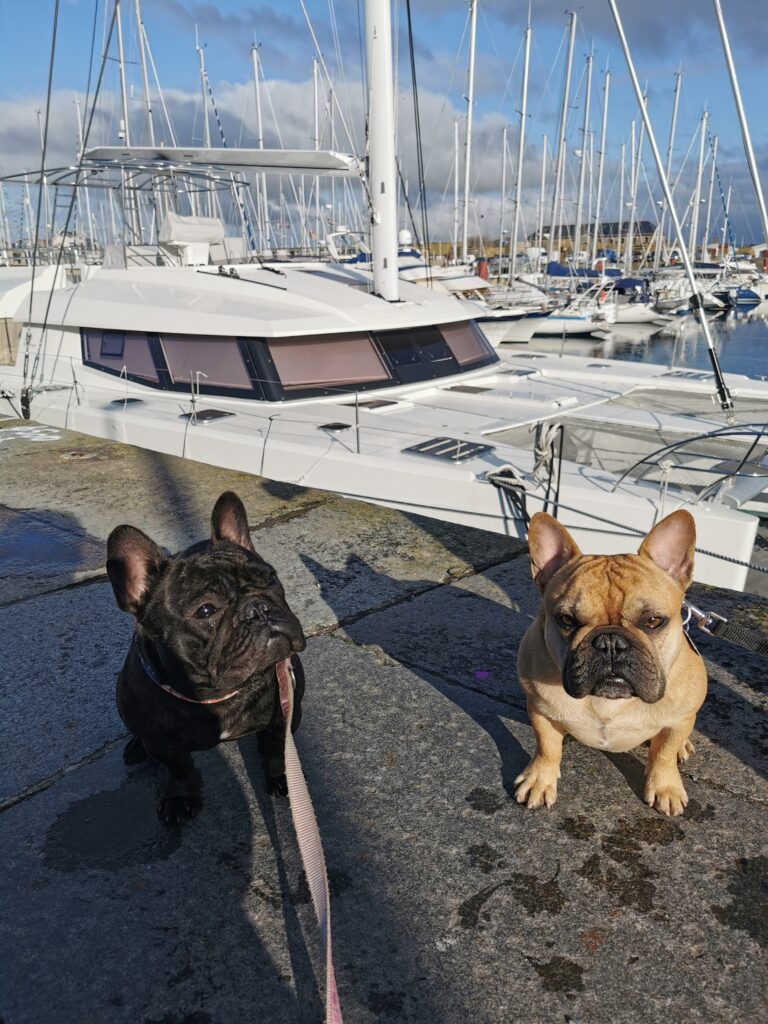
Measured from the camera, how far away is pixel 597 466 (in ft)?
20.2

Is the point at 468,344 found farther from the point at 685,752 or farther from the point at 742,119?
the point at 685,752

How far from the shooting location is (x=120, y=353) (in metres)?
9.42

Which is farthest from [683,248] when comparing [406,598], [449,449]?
[406,598]

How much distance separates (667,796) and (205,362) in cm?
719

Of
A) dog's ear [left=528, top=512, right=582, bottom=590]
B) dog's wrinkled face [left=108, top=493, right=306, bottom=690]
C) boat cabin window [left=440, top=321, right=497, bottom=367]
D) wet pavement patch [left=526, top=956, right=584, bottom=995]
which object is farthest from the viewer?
boat cabin window [left=440, top=321, right=497, bottom=367]

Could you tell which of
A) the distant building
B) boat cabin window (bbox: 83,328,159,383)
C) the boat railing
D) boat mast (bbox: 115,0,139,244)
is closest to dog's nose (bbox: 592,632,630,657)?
the boat railing

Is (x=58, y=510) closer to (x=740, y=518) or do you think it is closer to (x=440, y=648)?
(x=440, y=648)

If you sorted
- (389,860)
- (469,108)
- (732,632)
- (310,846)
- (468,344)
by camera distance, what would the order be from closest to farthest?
(310,846) < (389,860) < (732,632) < (468,344) < (469,108)

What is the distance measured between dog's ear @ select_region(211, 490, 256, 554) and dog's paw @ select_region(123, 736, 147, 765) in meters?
1.00

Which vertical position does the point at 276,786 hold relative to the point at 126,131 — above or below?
below

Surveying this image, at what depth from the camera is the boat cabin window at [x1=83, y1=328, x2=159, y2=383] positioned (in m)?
9.12

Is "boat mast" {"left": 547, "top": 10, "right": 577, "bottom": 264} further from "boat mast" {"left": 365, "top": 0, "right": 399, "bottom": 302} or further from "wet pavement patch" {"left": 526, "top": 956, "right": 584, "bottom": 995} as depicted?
"wet pavement patch" {"left": 526, "top": 956, "right": 584, "bottom": 995}

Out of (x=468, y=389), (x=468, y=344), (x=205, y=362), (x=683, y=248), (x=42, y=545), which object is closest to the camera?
(x=42, y=545)

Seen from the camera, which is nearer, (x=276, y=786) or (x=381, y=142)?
(x=276, y=786)
